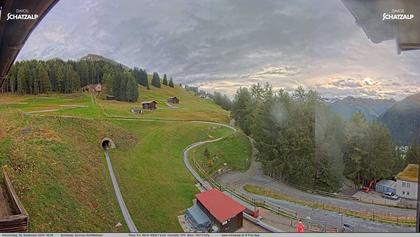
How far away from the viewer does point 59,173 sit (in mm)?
2146

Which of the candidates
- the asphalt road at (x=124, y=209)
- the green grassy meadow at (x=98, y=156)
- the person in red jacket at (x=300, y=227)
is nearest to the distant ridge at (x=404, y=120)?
the person in red jacket at (x=300, y=227)

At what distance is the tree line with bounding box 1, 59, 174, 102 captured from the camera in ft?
7.28

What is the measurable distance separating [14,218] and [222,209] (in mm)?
1058

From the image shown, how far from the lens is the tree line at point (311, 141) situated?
2.12 meters

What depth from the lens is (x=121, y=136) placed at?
221 cm

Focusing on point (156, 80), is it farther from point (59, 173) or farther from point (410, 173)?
point (410, 173)

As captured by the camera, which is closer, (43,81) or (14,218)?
(14,218)

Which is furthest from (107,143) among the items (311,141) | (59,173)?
(311,141)

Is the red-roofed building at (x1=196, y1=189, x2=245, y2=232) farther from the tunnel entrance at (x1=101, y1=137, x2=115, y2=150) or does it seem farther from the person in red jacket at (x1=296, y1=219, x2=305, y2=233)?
the tunnel entrance at (x1=101, y1=137, x2=115, y2=150)

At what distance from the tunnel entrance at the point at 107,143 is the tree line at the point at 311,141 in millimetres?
703

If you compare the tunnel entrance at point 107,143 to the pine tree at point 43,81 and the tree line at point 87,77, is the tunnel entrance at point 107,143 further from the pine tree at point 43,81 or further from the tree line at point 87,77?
the pine tree at point 43,81

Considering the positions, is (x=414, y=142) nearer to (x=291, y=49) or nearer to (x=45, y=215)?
(x=291, y=49)

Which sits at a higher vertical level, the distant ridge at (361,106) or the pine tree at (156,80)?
the pine tree at (156,80)

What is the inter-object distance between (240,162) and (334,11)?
91 centimetres
